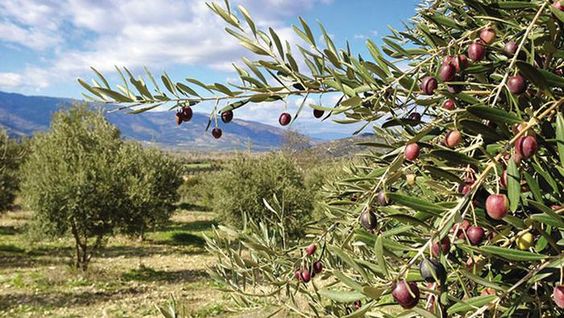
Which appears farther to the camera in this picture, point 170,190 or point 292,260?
point 170,190

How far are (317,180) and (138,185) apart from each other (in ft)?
40.3

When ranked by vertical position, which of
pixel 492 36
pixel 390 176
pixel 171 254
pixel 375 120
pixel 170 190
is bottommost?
pixel 171 254

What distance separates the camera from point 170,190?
31.0 metres

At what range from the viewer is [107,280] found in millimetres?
16688

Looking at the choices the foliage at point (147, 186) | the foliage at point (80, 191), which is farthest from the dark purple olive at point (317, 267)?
the foliage at point (147, 186)

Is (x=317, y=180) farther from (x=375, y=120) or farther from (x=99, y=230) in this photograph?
(x=375, y=120)

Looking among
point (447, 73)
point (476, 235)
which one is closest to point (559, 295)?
point (476, 235)

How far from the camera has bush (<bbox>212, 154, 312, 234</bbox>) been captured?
23.7 metres

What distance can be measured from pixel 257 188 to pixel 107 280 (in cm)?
1006

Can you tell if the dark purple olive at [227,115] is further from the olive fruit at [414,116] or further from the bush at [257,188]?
the bush at [257,188]

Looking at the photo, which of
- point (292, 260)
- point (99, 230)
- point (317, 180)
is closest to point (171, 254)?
point (99, 230)

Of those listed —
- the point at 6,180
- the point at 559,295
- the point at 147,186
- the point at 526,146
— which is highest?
the point at 526,146

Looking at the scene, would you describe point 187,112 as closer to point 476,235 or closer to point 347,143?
point 347,143

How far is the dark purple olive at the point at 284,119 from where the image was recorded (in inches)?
65.2
